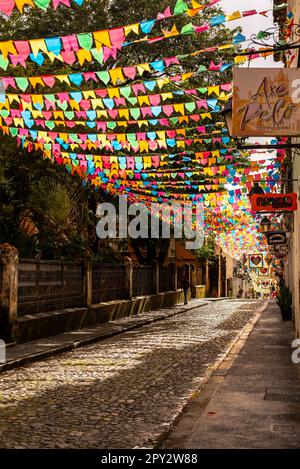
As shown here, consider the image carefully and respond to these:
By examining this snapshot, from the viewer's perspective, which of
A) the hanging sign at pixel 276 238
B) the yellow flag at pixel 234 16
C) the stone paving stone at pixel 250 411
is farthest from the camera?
the hanging sign at pixel 276 238

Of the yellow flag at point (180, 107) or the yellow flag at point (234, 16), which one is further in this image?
the yellow flag at point (180, 107)

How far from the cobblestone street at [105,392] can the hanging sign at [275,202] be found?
362 cm

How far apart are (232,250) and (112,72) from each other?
171 ft

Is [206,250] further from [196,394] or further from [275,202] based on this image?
[196,394]

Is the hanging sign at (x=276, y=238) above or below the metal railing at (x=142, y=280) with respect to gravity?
above

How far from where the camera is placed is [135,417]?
838cm

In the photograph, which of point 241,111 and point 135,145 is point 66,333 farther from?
point 241,111

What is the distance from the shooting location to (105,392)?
33.6 feet

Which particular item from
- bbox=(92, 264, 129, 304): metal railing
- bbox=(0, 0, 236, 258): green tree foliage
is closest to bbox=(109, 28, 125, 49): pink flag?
bbox=(0, 0, 236, 258): green tree foliage

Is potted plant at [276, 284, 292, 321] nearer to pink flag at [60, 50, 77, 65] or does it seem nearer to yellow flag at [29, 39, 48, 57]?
pink flag at [60, 50, 77, 65]

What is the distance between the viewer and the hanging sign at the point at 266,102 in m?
9.35

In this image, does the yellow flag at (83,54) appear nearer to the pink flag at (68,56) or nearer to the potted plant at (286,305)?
the pink flag at (68,56)

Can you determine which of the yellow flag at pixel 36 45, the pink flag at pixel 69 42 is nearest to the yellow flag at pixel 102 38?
the pink flag at pixel 69 42

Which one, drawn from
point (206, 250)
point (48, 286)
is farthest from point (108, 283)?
point (206, 250)
